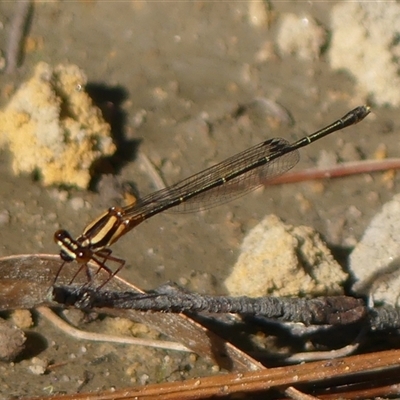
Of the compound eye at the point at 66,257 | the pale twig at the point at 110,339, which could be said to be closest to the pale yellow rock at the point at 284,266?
the pale twig at the point at 110,339

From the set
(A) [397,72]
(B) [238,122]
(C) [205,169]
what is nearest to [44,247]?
(C) [205,169]

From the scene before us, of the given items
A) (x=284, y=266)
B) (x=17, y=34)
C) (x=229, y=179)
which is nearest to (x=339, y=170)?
(x=229, y=179)

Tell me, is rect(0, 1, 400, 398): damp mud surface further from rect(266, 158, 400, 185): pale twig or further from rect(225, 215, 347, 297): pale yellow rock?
rect(225, 215, 347, 297): pale yellow rock

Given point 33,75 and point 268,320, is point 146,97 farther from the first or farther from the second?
point 268,320

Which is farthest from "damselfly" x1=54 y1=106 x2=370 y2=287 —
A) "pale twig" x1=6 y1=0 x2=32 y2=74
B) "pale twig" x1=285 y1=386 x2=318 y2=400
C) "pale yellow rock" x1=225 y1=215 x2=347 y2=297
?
"pale twig" x1=6 y1=0 x2=32 y2=74

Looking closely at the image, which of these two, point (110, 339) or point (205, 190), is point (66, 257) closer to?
point (110, 339)

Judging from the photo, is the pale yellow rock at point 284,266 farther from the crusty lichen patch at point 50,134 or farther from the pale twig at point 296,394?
the crusty lichen patch at point 50,134
